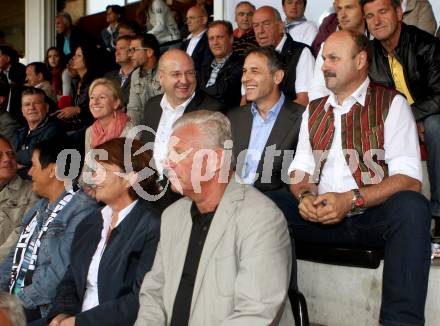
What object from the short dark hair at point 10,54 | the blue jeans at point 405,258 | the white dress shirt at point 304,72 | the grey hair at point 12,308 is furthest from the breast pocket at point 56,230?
the short dark hair at point 10,54

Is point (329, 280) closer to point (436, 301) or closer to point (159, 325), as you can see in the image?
point (436, 301)

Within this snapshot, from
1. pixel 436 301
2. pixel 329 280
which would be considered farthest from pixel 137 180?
pixel 436 301

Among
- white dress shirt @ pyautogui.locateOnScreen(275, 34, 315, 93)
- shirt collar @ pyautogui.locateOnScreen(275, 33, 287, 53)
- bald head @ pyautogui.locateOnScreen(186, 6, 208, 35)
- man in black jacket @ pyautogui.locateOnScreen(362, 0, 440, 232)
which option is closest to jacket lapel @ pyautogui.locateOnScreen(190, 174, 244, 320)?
man in black jacket @ pyautogui.locateOnScreen(362, 0, 440, 232)

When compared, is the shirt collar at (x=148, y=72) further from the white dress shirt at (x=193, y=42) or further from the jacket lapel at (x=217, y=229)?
the jacket lapel at (x=217, y=229)

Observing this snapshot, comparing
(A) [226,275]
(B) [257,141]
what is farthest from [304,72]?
(A) [226,275]

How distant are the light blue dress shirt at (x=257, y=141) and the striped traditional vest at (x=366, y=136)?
616 mm

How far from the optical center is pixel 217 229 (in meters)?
2.52

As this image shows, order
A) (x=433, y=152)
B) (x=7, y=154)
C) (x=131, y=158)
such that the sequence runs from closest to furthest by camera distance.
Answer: (x=131, y=158) < (x=433, y=152) < (x=7, y=154)

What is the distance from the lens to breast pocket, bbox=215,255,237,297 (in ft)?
8.02

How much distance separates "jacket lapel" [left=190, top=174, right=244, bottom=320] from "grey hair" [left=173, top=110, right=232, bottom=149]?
0.19 m

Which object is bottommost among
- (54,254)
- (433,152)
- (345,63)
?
(54,254)

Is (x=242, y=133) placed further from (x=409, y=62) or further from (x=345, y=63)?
(x=409, y=62)

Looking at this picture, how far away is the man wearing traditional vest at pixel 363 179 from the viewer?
2.68 metres

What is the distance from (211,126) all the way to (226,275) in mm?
549
